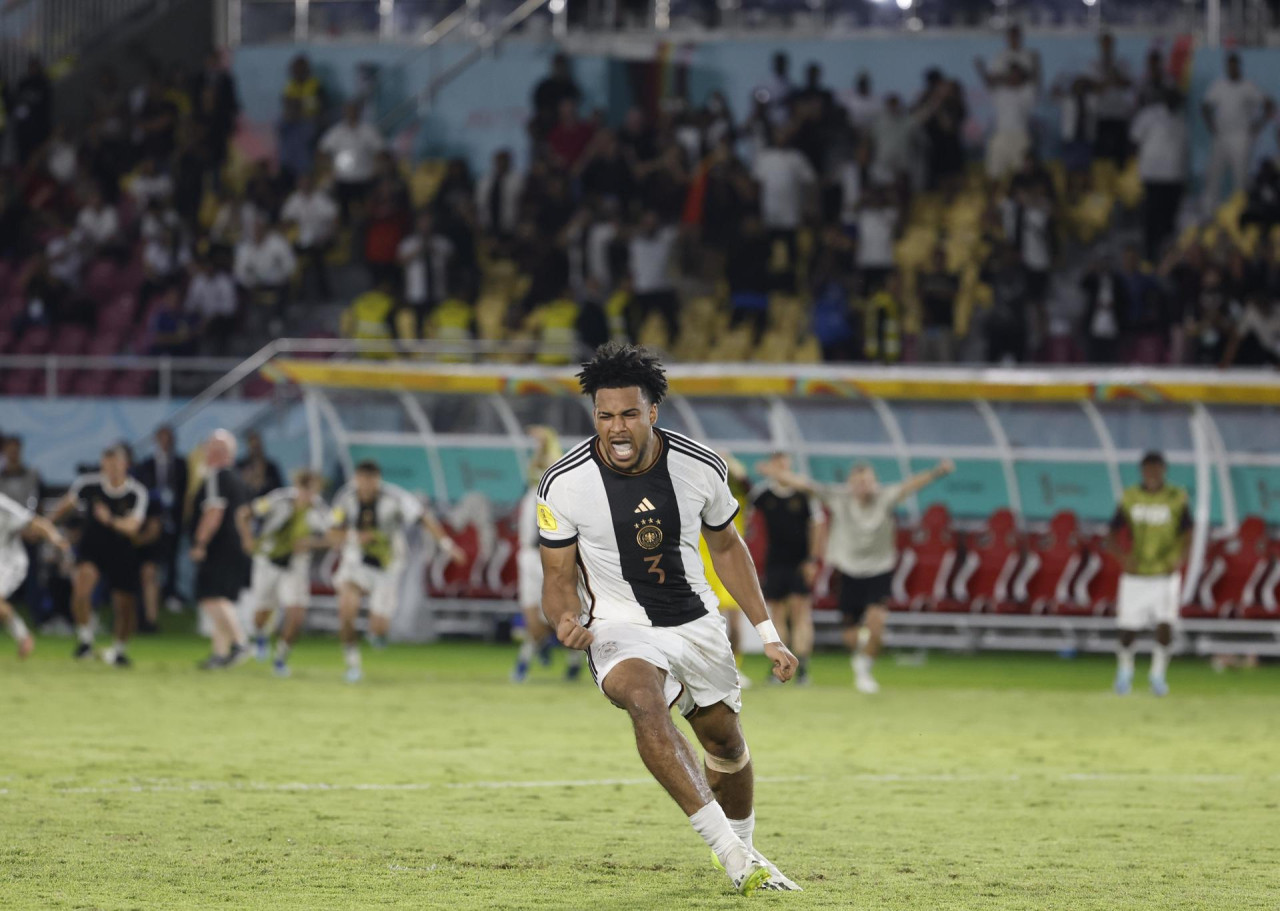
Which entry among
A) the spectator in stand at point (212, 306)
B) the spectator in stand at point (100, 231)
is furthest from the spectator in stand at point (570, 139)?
the spectator in stand at point (100, 231)

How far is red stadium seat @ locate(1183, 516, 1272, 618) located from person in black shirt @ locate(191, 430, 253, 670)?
8.98 meters

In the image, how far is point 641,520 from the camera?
26.7ft

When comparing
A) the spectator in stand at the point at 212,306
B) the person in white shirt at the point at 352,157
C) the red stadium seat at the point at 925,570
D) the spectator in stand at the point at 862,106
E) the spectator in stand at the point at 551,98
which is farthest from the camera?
the person in white shirt at the point at 352,157

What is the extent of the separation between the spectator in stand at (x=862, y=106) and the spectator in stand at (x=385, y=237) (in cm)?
580

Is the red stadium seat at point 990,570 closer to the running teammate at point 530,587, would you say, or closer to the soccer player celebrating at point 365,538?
the running teammate at point 530,587

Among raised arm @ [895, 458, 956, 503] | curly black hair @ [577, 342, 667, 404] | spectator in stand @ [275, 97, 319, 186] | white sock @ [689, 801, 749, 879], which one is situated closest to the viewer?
white sock @ [689, 801, 749, 879]

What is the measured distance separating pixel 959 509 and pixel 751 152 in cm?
641

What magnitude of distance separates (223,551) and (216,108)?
11196mm

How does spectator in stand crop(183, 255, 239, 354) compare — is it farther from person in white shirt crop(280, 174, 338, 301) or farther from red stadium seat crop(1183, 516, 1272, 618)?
red stadium seat crop(1183, 516, 1272, 618)

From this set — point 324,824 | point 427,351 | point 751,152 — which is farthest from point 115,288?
point 324,824

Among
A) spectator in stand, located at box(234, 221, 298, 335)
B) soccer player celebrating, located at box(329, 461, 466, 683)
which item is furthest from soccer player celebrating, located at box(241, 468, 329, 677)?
spectator in stand, located at box(234, 221, 298, 335)

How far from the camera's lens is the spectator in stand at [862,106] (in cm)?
2633

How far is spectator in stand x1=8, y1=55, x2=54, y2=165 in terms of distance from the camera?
29719 millimetres

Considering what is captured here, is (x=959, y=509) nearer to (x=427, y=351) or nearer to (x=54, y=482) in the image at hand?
(x=427, y=351)
